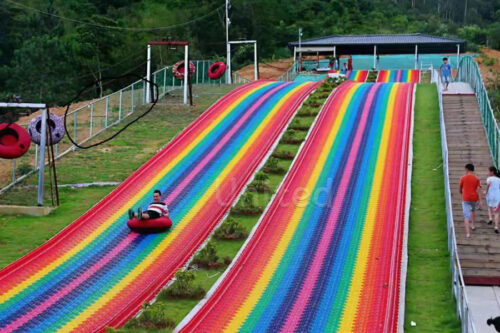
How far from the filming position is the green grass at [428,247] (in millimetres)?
16469

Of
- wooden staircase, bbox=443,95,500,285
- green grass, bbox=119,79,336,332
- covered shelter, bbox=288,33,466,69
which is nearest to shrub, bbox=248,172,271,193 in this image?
green grass, bbox=119,79,336,332

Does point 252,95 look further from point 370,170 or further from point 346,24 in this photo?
point 346,24

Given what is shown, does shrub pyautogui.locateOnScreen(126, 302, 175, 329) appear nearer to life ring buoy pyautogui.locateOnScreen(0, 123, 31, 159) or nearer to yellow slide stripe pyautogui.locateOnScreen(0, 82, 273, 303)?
yellow slide stripe pyautogui.locateOnScreen(0, 82, 273, 303)

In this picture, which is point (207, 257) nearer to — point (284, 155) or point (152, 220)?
point (152, 220)

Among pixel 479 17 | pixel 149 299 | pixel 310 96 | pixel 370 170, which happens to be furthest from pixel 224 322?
pixel 479 17

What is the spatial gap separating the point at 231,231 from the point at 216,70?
2575cm

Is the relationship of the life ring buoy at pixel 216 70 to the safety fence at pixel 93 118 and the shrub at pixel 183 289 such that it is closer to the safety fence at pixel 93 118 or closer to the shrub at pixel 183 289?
the safety fence at pixel 93 118

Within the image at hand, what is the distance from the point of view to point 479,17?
110 meters

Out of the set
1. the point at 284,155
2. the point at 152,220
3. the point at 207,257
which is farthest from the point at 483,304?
the point at 284,155

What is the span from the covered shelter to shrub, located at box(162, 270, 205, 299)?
44.5 metres

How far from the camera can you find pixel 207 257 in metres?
19.4

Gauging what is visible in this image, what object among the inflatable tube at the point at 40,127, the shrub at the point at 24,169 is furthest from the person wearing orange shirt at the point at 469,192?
the shrub at the point at 24,169

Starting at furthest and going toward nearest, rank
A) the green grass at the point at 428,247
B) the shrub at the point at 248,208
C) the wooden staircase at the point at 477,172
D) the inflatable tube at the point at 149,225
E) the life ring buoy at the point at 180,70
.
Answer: the life ring buoy at the point at 180,70
the shrub at the point at 248,208
the inflatable tube at the point at 149,225
the wooden staircase at the point at 477,172
the green grass at the point at 428,247

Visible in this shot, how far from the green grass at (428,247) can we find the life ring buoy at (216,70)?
16064 mm
